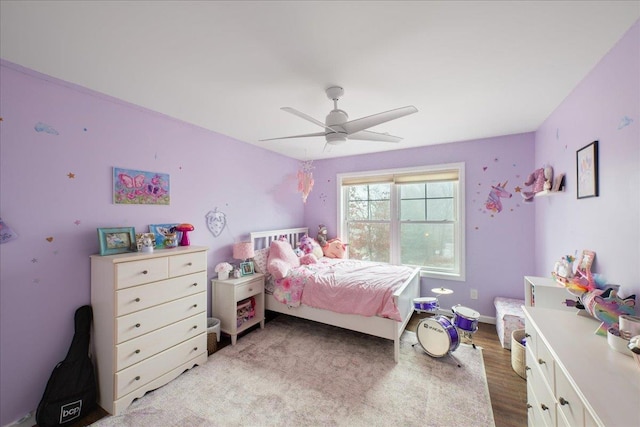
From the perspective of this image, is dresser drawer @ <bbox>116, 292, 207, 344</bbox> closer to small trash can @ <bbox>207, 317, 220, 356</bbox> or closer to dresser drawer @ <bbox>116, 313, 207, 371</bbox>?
dresser drawer @ <bbox>116, 313, 207, 371</bbox>

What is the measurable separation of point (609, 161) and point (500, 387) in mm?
1875

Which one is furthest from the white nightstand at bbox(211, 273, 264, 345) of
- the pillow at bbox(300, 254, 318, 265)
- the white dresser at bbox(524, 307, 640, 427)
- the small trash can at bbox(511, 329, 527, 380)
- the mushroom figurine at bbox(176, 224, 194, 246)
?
the small trash can at bbox(511, 329, 527, 380)

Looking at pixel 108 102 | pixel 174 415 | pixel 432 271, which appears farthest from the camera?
pixel 432 271

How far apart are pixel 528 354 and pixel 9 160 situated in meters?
3.65

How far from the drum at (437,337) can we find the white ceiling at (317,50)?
6.84 feet

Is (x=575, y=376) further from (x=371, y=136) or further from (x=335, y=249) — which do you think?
(x=335, y=249)

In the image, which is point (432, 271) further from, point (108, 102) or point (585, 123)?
point (108, 102)

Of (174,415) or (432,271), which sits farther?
(432,271)

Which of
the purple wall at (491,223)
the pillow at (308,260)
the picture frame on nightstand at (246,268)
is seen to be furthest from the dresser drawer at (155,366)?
the purple wall at (491,223)

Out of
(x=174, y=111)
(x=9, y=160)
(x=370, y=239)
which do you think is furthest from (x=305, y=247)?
(x=9, y=160)

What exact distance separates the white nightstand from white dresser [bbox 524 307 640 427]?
8.43 ft

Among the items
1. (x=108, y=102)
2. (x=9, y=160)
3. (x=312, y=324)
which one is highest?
(x=108, y=102)

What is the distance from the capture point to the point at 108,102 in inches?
83.9

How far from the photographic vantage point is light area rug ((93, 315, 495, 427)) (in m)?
1.76
